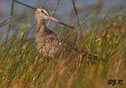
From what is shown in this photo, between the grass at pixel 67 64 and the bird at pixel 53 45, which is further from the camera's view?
the bird at pixel 53 45

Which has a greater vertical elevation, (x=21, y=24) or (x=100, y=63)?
(x=21, y=24)

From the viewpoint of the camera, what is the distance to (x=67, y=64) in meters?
5.03

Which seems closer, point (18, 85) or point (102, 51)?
point (18, 85)

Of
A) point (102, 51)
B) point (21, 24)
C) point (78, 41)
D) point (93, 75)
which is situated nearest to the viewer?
point (93, 75)

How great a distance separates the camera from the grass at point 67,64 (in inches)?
181

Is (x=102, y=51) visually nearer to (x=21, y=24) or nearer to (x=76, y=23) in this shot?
(x=76, y=23)

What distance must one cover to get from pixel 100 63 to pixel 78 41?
1449mm

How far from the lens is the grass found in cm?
460

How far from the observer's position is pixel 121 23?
20.9ft

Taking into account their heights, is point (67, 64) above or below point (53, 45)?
below

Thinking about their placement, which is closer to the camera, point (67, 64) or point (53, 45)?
point (67, 64)

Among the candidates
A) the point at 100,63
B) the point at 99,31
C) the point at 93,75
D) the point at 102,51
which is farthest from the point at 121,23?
the point at 93,75

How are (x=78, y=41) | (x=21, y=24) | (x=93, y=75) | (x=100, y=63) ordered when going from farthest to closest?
(x=78, y=41) < (x=21, y=24) < (x=100, y=63) < (x=93, y=75)

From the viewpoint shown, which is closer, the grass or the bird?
the grass
